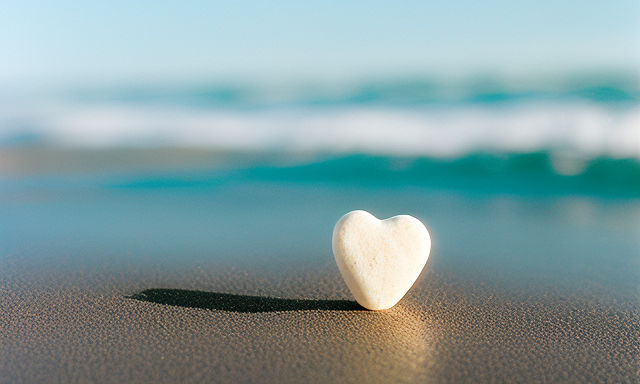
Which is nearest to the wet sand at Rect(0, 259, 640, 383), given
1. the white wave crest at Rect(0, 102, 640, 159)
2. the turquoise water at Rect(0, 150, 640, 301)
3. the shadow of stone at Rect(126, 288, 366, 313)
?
the shadow of stone at Rect(126, 288, 366, 313)

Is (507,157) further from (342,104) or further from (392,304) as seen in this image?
(392,304)

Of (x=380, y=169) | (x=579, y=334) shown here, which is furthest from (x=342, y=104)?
(x=579, y=334)

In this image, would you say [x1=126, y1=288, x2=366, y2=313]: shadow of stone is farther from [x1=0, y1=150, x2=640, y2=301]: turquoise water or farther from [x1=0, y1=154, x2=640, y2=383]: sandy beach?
[x1=0, y1=150, x2=640, y2=301]: turquoise water

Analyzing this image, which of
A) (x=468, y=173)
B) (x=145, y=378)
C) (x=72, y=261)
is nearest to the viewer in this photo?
(x=145, y=378)

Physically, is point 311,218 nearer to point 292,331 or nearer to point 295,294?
point 295,294

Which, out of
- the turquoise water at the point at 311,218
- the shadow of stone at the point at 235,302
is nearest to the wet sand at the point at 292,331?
the shadow of stone at the point at 235,302
